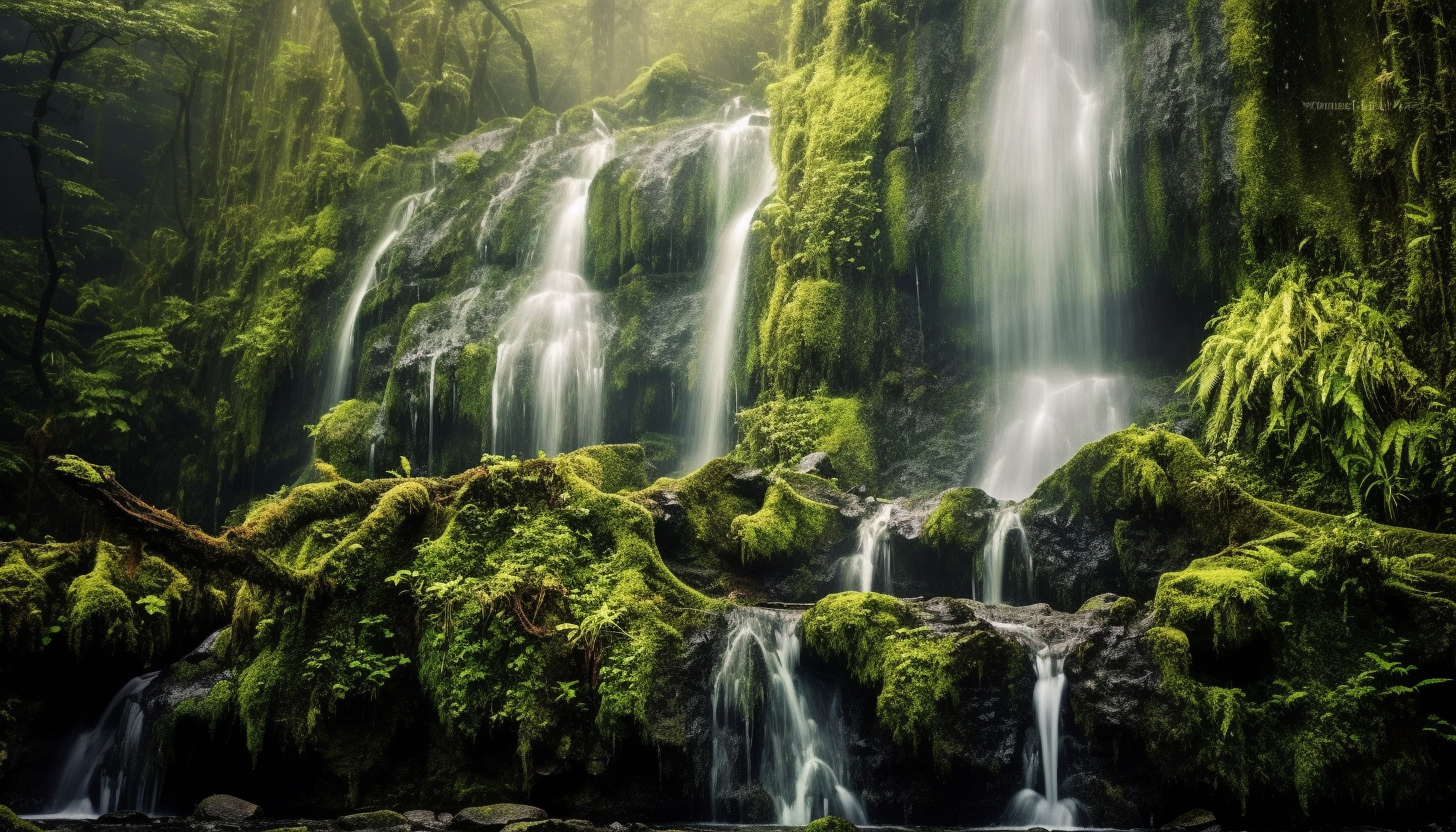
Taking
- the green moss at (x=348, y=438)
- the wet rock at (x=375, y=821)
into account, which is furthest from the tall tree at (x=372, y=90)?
the wet rock at (x=375, y=821)

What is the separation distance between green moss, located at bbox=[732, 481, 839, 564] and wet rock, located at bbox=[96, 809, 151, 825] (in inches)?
221

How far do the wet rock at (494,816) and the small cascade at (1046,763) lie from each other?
352cm

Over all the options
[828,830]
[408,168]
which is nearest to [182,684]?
[828,830]

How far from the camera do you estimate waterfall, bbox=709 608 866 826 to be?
752 centimetres

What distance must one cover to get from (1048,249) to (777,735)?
27.9 ft

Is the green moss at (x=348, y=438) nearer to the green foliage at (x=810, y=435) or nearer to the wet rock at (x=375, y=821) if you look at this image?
the green foliage at (x=810, y=435)

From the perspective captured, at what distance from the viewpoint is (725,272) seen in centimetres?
1606

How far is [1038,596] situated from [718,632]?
3480 millimetres

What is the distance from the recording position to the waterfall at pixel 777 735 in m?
7.52

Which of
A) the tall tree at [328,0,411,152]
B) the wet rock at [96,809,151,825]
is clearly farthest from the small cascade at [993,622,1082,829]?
the tall tree at [328,0,411,152]

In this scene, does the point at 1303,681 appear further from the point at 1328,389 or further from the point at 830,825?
the point at 830,825

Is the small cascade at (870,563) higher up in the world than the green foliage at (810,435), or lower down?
lower down

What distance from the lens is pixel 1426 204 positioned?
9.25 m

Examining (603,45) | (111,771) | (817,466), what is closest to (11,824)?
(111,771)
